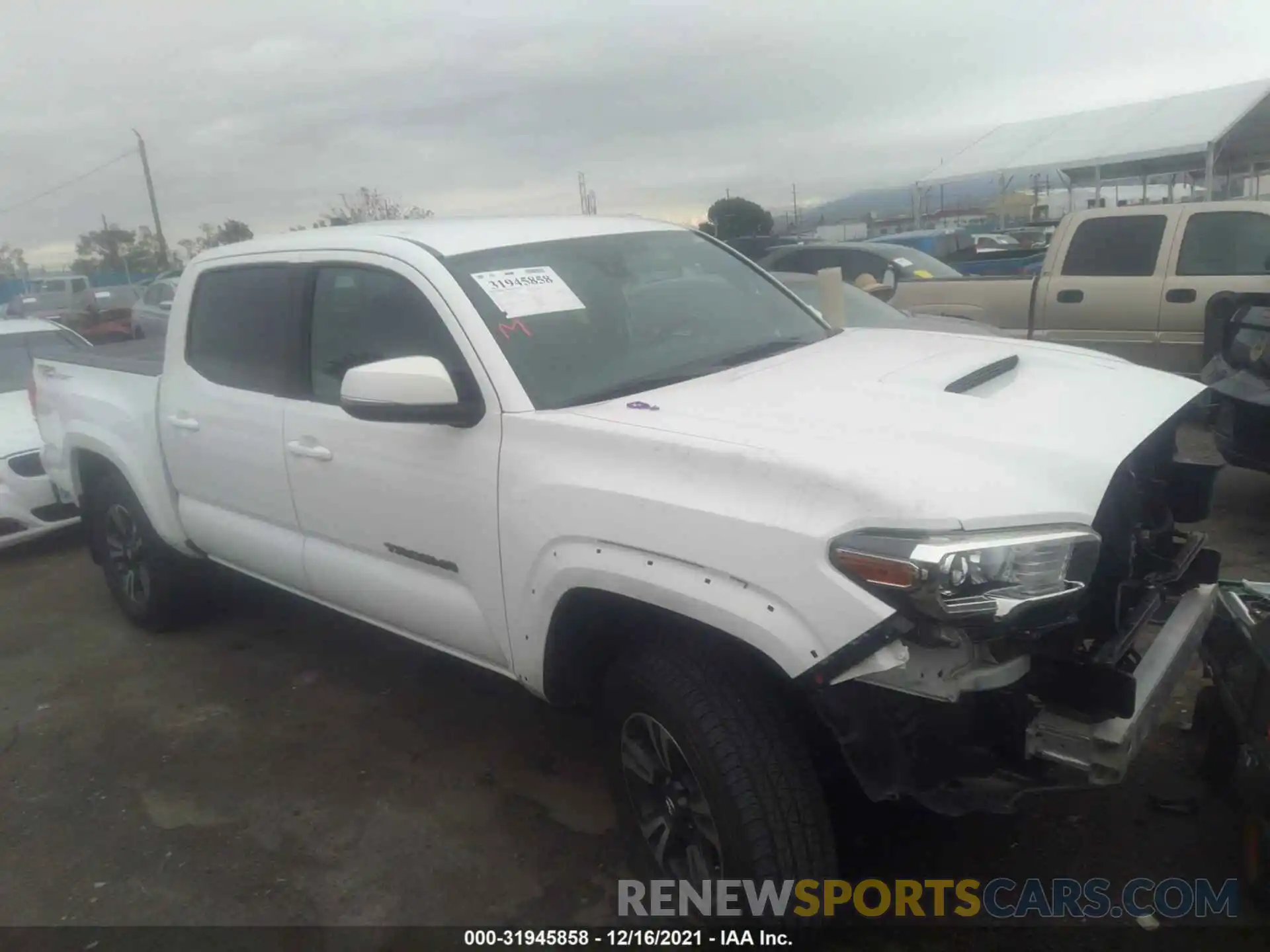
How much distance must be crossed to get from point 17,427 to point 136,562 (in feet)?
8.44

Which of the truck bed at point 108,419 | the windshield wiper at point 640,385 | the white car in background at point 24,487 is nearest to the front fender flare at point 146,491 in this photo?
the truck bed at point 108,419

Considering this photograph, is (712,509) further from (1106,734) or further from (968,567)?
(1106,734)

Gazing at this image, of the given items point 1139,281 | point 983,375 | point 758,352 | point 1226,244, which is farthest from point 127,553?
point 1226,244

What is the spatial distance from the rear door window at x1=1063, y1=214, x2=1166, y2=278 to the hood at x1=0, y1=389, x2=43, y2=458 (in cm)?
774

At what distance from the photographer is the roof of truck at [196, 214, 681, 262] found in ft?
11.1

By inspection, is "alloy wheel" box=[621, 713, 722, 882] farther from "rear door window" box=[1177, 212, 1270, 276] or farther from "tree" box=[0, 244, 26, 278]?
"tree" box=[0, 244, 26, 278]

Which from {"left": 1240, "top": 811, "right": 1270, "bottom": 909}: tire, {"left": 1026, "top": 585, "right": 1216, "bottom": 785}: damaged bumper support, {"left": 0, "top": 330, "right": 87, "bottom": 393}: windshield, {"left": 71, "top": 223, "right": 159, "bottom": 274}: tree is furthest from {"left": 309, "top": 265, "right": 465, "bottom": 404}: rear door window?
{"left": 71, "top": 223, "right": 159, "bottom": 274}: tree

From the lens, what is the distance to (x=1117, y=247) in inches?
317

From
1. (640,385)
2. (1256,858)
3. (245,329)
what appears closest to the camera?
(1256,858)

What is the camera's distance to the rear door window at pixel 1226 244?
7.48 metres

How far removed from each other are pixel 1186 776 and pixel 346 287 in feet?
10.6

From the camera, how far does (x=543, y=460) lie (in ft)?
8.84

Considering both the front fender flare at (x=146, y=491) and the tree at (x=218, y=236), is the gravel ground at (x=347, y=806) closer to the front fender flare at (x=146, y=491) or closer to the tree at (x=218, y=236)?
the front fender flare at (x=146, y=491)

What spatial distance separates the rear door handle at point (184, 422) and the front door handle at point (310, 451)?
765mm
